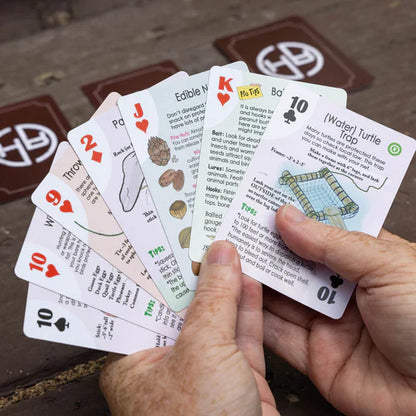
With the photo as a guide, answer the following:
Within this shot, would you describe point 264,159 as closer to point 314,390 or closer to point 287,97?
point 287,97

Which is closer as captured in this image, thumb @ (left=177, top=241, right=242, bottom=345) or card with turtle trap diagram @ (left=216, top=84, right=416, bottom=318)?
thumb @ (left=177, top=241, right=242, bottom=345)

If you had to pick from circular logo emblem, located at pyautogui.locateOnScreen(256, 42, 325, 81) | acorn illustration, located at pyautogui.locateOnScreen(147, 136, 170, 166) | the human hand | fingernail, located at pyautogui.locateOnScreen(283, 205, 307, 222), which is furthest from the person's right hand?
circular logo emblem, located at pyautogui.locateOnScreen(256, 42, 325, 81)

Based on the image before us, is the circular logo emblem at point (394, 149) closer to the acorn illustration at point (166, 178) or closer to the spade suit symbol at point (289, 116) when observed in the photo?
the spade suit symbol at point (289, 116)

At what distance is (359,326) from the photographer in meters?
1.06

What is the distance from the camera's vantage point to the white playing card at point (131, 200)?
1.02 meters

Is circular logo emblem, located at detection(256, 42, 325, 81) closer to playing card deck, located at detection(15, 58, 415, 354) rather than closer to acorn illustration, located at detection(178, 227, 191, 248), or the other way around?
playing card deck, located at detection(15, 58, 415, 354)

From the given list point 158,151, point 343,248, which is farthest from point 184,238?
point 343,248

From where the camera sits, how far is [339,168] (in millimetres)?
1040

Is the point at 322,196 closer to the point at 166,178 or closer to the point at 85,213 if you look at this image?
the point at 166,178

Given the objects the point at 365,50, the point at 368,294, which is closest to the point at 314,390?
the point at 368,294

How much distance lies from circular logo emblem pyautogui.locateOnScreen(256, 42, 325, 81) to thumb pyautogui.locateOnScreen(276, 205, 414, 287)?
2.67 feet

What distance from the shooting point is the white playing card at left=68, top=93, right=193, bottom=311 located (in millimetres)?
1021

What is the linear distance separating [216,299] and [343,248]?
22cm

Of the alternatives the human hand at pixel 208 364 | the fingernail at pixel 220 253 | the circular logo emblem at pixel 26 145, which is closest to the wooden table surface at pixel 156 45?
the circular logo emblem at pixel 26 145
